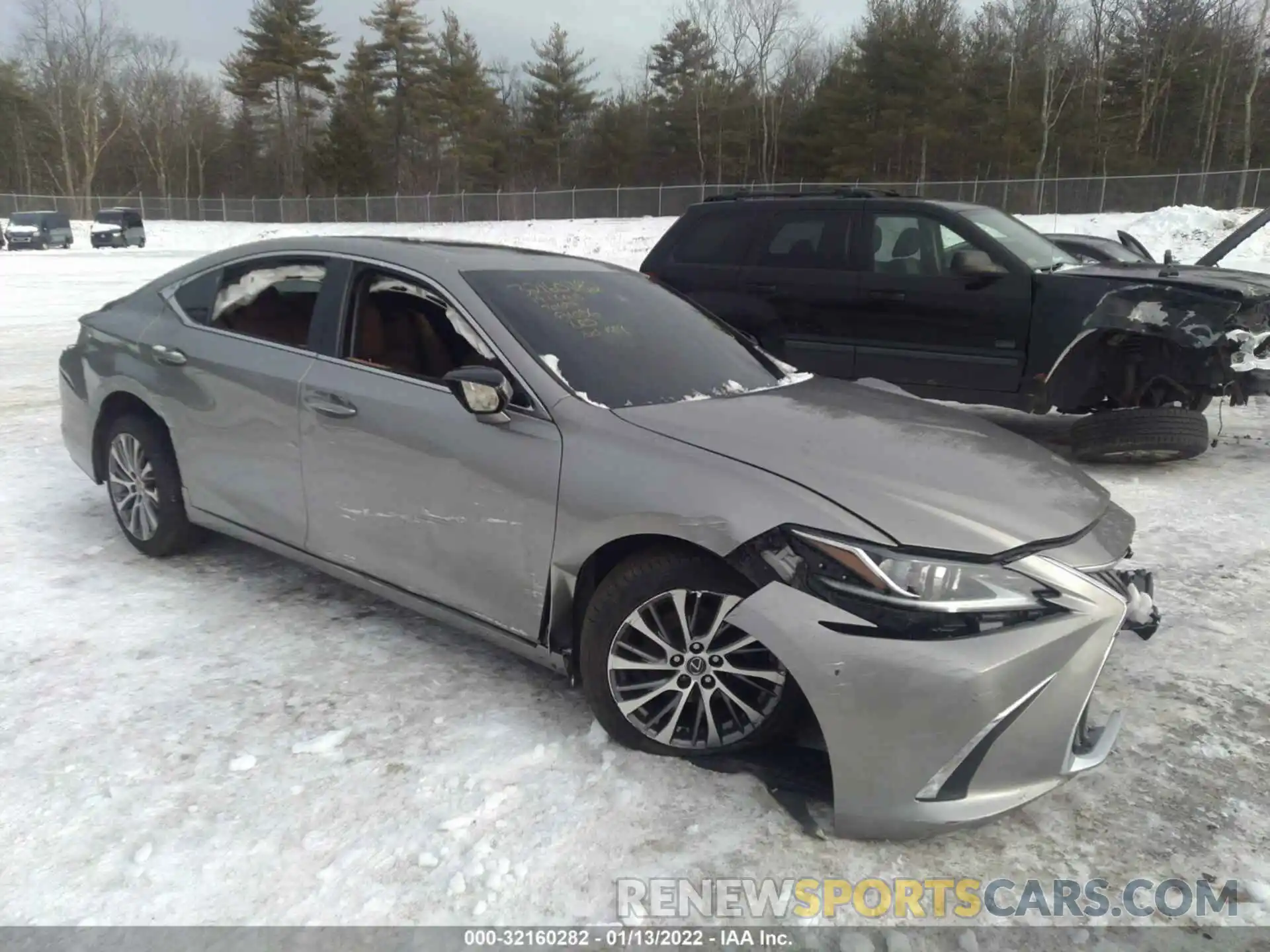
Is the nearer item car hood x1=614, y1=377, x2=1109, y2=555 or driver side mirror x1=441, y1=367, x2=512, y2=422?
car hood x1=614, y1=377, x2=1109, y2=555

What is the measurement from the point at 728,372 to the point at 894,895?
1974 mm

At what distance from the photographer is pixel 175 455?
4195mm

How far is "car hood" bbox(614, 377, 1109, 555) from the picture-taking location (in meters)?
2.45

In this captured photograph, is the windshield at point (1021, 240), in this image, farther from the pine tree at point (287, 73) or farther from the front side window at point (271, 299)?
the pine tree at point (287, 73)

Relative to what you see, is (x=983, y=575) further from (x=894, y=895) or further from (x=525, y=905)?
(x=525, y=905)

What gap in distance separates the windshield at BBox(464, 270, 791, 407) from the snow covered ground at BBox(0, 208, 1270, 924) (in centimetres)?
114

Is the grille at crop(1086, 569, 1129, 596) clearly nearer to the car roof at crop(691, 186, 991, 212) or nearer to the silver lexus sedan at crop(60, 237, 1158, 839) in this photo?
the silver lexus sedan at crop(60, 237, 1158, 839)

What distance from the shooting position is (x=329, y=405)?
349 cm

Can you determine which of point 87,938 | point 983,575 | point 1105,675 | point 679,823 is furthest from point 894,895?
point 87,938

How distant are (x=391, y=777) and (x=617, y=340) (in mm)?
1709

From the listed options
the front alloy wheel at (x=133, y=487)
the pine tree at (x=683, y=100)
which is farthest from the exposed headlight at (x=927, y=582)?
the pine tree at (x=683, y=100)

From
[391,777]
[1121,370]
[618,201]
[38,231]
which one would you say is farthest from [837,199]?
[38,231]

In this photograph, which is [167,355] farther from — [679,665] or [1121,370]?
[1121,370]

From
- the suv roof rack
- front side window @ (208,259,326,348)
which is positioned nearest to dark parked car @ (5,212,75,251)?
the suv roof rack
